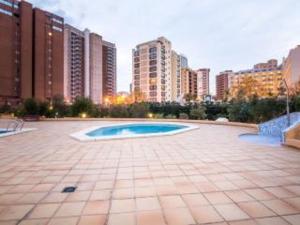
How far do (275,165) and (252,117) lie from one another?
33.6 ft

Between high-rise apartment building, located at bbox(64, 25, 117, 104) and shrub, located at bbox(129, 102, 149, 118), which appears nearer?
shrub, located at bbox(129, 102, 149, 118)

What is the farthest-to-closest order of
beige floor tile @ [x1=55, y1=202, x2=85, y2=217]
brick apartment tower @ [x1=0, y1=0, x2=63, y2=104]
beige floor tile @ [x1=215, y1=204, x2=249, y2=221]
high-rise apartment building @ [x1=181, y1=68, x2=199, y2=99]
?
high-rise apartment building @ [x1=181, y1=68, x2=199, y2=99] < brick apartment tower @ [x1=0, y1=0, x2=63, y2=104] < beige floor tile @ [x1=55, y1=202, x2=85, y2=217] < beige floor tile @ [x1=215, y1=204, x2=249, y2=221]

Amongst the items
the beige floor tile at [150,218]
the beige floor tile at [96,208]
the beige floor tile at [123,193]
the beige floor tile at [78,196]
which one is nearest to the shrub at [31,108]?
the beige floor tile at [78,196]

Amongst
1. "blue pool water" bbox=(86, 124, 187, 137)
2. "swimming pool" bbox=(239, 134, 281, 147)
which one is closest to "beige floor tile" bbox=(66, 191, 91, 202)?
"swimming pool" bbox=(239, 134, 281, 147)

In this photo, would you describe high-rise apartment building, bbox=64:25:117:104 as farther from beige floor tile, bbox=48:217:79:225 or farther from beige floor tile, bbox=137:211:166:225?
beige floor tile, bbox=137:211:166:225

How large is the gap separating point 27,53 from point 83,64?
37538 mm

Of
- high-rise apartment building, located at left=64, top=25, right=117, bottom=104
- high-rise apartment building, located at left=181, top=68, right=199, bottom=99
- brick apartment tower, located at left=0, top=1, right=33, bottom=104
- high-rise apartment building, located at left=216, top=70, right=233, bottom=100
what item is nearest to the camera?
brick apartment tower, located at left=0, top=1, right=33, bottom=104

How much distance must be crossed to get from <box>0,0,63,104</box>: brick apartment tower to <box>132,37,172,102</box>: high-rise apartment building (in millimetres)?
32143

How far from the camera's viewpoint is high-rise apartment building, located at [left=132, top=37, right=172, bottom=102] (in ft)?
249

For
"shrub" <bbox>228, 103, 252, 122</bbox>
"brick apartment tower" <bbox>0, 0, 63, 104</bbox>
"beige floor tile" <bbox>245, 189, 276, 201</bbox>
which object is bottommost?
"beige floor tile" <bbox>245, 189, 276, 201</bbox>

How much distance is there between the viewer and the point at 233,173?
376cm

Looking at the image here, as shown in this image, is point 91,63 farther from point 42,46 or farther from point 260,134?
point 260,134

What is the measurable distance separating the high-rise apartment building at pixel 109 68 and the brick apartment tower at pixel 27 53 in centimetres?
3874

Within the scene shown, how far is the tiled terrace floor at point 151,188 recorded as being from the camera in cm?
232
